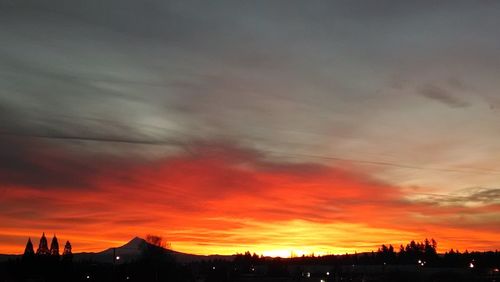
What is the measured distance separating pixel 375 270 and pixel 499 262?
4532cm

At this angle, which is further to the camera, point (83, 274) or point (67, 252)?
point (67, 252)

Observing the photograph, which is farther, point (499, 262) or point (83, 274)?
point (499, 262)

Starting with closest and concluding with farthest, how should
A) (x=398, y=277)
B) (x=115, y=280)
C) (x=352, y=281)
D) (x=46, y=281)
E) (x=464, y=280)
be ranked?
(x=46, y=281)
(x=115, y=280)
(x=464, y=280)
(x=398, y=277)
(x=352, y=281)

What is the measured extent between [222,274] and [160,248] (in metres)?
23.4

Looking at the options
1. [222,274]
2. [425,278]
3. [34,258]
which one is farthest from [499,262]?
[34,258]

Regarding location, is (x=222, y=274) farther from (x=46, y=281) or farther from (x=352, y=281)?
(x=46, y=281)

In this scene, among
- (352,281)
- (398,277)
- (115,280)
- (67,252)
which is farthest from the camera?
(67,252)

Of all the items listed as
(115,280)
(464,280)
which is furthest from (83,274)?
(464,280)

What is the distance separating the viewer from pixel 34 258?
138m

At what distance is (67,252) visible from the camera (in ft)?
504

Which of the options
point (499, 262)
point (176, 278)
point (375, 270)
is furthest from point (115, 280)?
point (499, 262)

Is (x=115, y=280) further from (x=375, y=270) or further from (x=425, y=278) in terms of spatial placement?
(x=375, y=270)

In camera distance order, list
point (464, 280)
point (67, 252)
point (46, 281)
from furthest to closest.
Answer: point (67, 252) → point (464, 280) → point (46, 281)

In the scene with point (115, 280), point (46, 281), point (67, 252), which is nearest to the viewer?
point (46, 281)
